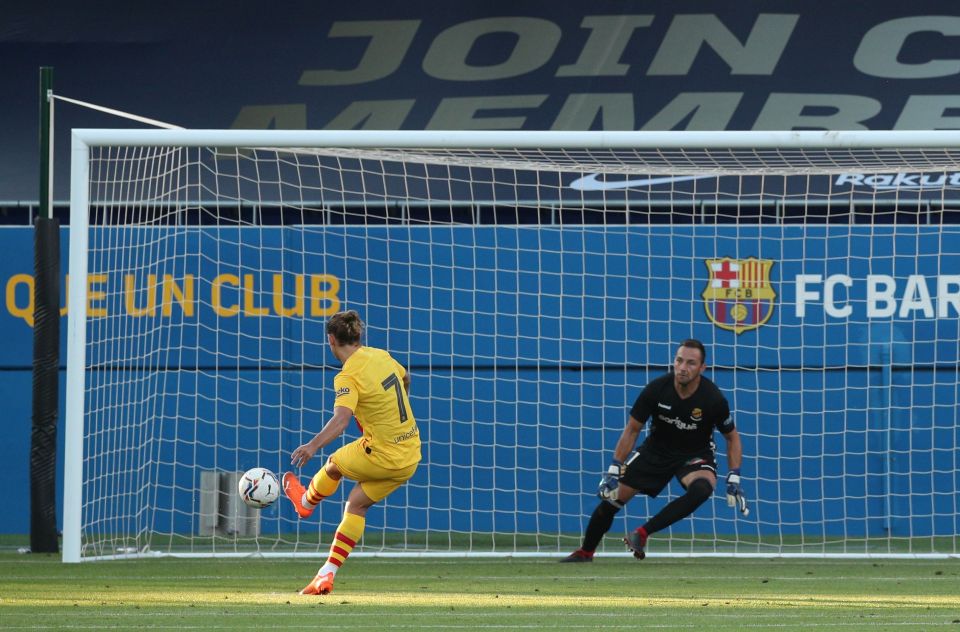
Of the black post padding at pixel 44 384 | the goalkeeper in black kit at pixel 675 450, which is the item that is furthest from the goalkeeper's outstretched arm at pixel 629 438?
the black post padding at pixel 44 384

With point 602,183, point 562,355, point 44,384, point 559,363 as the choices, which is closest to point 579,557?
point 559,363

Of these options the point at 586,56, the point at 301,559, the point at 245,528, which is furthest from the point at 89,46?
the point at 301,559

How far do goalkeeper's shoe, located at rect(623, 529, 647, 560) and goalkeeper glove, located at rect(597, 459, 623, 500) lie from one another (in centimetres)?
49

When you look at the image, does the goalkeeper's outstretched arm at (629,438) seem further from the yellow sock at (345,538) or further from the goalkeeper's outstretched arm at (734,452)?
the yellow sock at (345,538)

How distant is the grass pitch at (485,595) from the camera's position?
6.66 metres

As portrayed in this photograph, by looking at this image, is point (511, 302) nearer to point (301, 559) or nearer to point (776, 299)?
point (776, 299)

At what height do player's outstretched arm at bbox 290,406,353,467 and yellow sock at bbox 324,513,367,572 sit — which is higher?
player's outstretched arm at bbox 290,406,353,467

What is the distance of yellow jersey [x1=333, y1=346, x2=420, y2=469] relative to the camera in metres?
7.81

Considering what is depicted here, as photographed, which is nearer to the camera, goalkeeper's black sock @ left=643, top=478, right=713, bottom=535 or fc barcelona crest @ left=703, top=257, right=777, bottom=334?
goalkeeper's black sock @ left=643, top=478, right=713, bottom=535

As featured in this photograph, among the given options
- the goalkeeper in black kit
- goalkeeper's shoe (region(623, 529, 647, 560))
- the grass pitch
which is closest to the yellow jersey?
the grass pitch

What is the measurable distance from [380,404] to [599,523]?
2.58 metres

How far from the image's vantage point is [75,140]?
9.79m

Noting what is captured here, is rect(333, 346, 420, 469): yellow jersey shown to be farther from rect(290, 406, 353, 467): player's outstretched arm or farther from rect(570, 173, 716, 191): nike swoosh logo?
rect(570, 173, 716, 191): nike swoosh logo

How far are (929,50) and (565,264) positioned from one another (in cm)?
547
